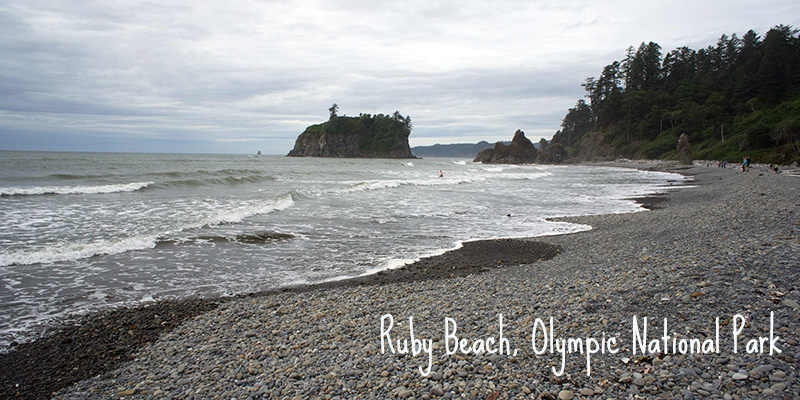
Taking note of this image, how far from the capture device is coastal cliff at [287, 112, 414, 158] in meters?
143

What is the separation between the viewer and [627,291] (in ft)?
16.6

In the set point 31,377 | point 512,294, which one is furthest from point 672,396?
point 31,377

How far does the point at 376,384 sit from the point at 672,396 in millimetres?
2291

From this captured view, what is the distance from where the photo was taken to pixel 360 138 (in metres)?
145

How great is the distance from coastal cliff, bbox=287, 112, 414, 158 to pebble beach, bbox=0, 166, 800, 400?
5459 inches

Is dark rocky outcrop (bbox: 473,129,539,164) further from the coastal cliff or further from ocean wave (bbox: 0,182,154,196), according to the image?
ocean wave (bbox: 0,182,154,196)

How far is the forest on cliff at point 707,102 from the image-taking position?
45906 millimetres

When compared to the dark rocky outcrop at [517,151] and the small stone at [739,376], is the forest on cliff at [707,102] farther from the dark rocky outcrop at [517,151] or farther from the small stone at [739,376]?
the small stone at [739,376]

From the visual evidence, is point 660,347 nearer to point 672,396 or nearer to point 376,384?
point 672,396

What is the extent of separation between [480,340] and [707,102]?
81275 millimetres

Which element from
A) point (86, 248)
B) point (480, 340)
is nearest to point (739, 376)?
point (480, 340)

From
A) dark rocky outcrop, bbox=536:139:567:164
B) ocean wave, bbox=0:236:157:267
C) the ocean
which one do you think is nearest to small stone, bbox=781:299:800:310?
the ocean

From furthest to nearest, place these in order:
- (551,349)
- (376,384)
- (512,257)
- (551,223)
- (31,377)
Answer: (551,223) → (512,257) → (31,377) → (551,349) → (376,384)

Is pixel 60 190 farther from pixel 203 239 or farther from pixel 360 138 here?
pixel 360 138
